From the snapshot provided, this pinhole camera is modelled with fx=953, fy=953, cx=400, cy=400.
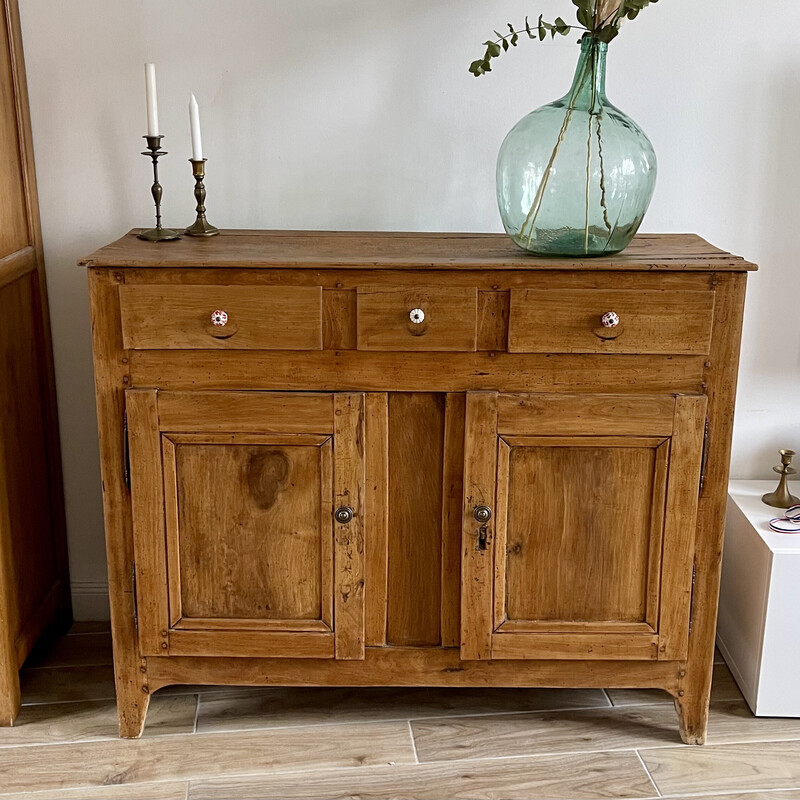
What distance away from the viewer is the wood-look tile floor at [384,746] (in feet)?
5.79

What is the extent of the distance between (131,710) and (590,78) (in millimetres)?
1492

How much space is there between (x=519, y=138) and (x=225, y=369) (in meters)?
0.69

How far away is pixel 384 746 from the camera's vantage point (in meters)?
1.89

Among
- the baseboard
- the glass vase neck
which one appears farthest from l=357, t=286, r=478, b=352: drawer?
the baseboard

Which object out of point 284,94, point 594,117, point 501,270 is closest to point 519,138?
point 594,117

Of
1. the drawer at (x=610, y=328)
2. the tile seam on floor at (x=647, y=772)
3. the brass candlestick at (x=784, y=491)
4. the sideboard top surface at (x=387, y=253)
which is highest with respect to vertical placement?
the sideboard top surface at (x=387, y=253)

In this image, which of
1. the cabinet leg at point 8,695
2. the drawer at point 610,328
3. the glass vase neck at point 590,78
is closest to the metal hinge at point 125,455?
the cabinet leg at point 8,695

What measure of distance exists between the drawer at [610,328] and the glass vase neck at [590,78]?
1.19 ft

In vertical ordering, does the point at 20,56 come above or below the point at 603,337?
above

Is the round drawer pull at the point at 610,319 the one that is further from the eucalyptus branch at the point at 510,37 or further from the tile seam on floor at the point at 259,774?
the tile seam on floor at the point at 259,774

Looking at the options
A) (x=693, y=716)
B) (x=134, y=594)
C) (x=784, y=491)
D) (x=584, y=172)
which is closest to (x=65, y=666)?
(x=134, y=594)

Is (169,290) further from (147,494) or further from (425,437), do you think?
(425,437)

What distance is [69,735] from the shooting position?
75.1 inches

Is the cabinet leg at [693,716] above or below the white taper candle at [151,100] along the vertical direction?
below
